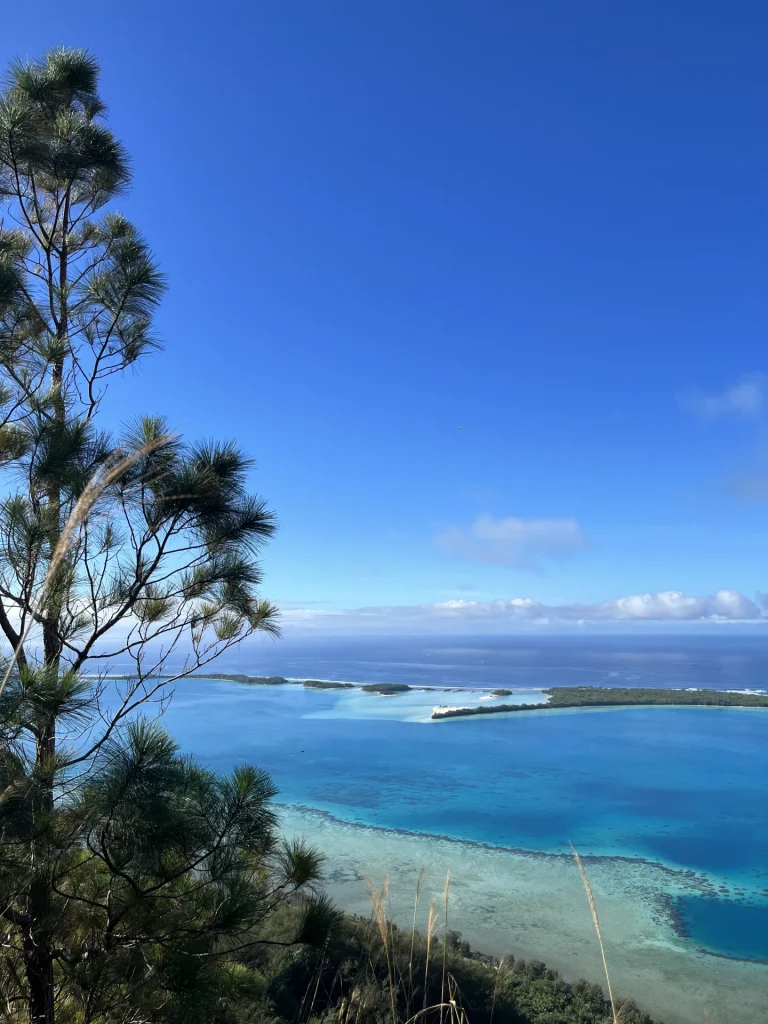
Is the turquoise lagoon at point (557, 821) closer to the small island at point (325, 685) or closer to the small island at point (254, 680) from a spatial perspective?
the small island at point (325, 685)

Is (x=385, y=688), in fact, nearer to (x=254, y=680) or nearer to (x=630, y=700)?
(x=254, y=680)

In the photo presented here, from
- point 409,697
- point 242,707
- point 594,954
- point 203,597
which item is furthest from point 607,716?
point 203,597

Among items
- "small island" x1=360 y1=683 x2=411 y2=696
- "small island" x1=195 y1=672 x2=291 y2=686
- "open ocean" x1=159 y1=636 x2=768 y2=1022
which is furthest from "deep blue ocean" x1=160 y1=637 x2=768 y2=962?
"small island" x1=195 y1=672 x2=291 y2=686

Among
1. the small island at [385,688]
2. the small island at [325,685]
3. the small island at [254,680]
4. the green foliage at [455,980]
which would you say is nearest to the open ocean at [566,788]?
the green foliage at [455,980]

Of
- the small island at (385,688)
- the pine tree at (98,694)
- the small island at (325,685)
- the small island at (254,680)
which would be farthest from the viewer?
the small island at (254,680)

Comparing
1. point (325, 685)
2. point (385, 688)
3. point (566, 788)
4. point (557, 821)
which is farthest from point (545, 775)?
point (325, 685)

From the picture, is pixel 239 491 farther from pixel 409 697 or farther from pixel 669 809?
pixel 409 697

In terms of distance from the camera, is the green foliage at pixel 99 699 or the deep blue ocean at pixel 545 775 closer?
the green foliage at pixel 99 699
